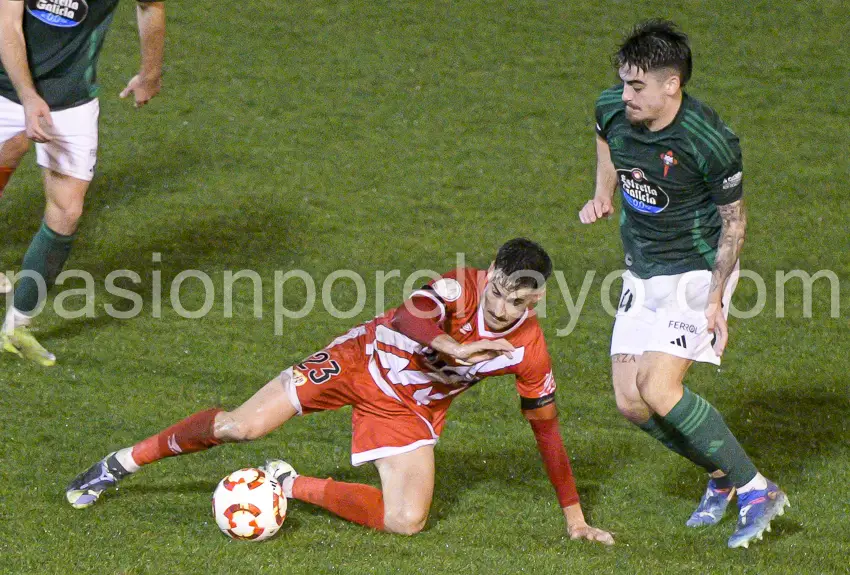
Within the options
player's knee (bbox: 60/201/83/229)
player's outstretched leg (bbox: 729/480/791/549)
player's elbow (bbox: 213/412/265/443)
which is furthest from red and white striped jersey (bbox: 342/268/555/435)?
player's knee (bbox: 60/201/83/229)

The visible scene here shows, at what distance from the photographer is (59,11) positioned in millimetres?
4316

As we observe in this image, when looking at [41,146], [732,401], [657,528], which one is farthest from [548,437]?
[41,146]

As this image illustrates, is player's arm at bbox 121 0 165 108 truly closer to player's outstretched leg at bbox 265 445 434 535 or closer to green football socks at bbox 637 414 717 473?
player's outstretched leg at bbox 265 445 434 535

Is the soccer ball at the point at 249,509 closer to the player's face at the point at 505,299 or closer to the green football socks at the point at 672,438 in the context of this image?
the player's face at the point at 505,299

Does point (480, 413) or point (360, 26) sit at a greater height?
point (360, 26)

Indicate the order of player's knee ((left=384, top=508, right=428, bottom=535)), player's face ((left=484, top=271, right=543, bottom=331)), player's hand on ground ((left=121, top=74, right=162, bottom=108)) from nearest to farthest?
1. player's face ((left=484, top=271, right=543, bottom=331))
2. player's knee ((left=384, top=508, right=428, bottom=535))
3. player's hand on ground ((left=121, top=74, right=162, bottom=108))

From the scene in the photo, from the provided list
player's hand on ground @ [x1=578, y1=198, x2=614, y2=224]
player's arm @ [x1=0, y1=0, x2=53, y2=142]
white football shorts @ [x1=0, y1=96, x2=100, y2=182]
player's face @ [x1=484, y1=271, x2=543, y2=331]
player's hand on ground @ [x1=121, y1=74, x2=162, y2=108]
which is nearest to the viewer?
player's face @ [x1=484, y1=271, x2=543, y2=331]

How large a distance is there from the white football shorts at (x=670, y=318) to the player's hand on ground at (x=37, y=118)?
2.25 metres

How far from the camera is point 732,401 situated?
4691 millimetres

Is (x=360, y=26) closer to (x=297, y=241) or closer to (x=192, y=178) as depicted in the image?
(x=192, y=178)

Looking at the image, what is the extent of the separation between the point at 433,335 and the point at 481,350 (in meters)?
0.21

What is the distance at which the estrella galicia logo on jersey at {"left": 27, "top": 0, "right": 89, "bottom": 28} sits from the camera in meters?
4.29

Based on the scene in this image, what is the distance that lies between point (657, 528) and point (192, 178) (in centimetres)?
379

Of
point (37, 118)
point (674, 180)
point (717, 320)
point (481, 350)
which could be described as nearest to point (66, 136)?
point (37, 118)
